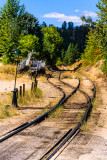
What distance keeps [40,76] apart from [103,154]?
2641 centimetres

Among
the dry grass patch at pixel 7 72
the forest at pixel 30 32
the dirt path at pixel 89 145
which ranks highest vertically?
the forest at pixel 30 32

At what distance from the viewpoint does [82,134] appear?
8.10 m

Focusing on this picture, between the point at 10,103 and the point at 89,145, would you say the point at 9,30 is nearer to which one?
the point at 10,103

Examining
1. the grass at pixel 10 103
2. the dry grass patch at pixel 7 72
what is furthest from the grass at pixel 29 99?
the dry grass patch at pixel 7 72

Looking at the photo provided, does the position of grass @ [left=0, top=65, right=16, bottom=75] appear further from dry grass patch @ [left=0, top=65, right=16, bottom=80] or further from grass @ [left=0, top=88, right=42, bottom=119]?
grass @ [left=0, top=88, right=42, bottom=119]

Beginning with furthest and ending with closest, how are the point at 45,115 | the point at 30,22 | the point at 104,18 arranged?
A: 1. the point at 30,22
2. the point at 104,18
3. the point at 45,115

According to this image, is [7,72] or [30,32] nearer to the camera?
[7,72]

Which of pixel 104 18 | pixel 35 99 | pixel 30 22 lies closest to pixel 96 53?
pixel 30 22

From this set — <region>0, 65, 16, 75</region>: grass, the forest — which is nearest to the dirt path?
the forest

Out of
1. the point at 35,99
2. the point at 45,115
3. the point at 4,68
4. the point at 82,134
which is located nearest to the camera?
the point at 82,134

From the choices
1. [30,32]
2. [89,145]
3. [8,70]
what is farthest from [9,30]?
[89,145]

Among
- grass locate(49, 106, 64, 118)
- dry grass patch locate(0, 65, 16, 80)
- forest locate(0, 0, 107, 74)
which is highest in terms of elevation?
forest locate(0, 0, 107, 74)

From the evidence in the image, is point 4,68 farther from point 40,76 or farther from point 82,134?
point 82,134

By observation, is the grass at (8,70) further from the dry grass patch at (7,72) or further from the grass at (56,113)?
the grass at (56,113)
